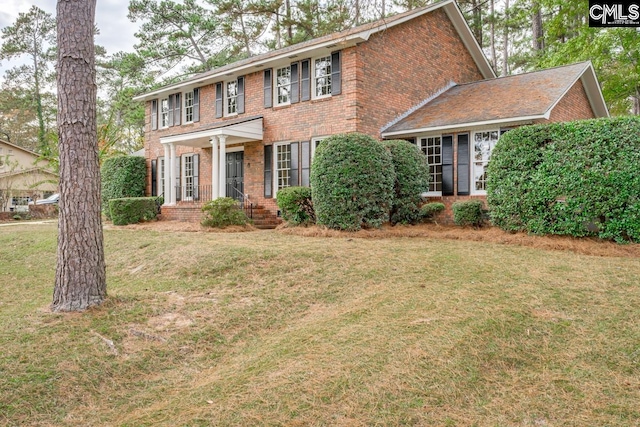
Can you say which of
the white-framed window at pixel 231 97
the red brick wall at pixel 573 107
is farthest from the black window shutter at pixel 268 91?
the red brick wall at pixel 573 107

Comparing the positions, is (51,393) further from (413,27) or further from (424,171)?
(413,27)

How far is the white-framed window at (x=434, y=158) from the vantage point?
13.4 m

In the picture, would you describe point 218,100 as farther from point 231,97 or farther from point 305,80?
point 305,80

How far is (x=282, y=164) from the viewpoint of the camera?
14891 mm

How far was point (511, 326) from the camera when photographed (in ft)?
15.5

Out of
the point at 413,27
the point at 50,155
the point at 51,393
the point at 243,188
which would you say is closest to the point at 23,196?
the point at 50,155

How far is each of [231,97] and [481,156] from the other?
9263 mm

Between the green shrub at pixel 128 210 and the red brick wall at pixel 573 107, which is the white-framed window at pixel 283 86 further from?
the red brick wall at pixel 573 107

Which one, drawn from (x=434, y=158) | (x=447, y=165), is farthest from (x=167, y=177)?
(x=447, y=165)

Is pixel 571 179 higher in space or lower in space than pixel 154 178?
lower

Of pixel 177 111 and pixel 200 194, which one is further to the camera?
pixel 177 111

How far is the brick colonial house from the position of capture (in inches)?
506

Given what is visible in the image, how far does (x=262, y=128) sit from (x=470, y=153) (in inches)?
267

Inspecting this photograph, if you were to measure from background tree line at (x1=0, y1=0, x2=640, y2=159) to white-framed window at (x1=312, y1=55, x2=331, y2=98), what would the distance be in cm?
101
